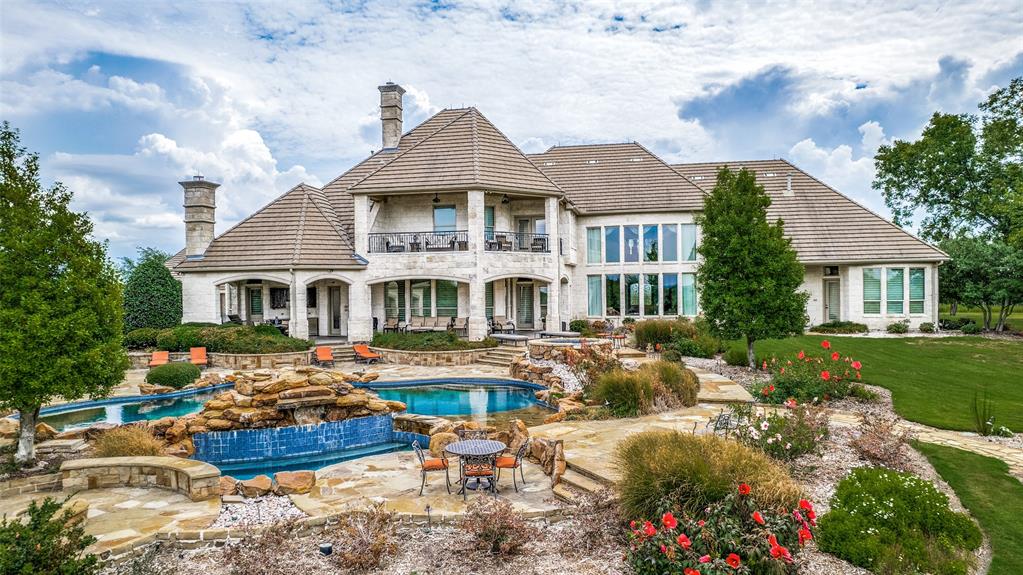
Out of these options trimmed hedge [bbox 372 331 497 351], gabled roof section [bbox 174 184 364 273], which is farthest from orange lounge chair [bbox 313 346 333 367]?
gabled roof section [bbox 174 184 364 273]

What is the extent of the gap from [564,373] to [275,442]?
8.60 metres

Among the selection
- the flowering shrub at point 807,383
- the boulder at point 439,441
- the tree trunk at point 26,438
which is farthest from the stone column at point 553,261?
the tree trunk at point 26,438

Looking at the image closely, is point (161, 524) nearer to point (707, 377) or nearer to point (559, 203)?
point (707, 377)

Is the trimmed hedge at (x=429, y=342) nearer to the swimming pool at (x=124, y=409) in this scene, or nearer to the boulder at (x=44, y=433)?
the swimming pool at (x=124, y=409)

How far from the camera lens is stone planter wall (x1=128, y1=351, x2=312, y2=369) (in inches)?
778

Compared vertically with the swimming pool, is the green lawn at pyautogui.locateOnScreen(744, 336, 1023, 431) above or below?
above

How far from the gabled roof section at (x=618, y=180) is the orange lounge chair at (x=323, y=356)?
13553mm

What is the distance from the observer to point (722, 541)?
4605mm

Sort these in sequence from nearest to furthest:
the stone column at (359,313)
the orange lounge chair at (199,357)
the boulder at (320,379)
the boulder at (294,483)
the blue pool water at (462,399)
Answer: the boulder at (294,483)
the boulder at (320,379)
the blue pool water at (462,399)
the orange lounge chair at (199,357)
the stone column at (359,313)

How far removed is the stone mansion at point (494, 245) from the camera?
2289cm

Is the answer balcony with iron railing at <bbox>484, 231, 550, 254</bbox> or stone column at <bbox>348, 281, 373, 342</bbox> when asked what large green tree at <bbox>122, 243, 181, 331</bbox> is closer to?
stone column at <bbox>348, 281, 373, 342</bbox>

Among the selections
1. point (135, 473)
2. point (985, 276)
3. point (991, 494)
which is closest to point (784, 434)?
point (991, 494)

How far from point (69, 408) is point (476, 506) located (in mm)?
13833

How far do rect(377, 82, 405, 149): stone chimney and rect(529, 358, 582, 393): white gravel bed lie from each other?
15053 mm
